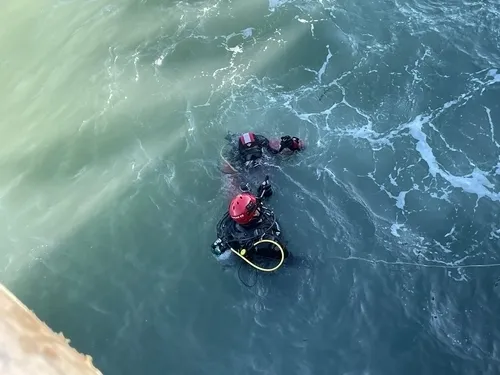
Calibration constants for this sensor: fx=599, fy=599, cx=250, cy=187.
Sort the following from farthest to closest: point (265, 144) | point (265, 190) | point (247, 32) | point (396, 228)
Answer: point (247, 32), point (265, 144), point (265, 190), point (396, 228)

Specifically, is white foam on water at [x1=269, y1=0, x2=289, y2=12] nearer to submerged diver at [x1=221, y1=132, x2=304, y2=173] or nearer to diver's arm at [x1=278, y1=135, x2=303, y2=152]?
submerged diver at [x1=221, y1=132, x2=304, y2=173]

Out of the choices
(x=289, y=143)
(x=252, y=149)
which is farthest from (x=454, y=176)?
(x=252, y=149)

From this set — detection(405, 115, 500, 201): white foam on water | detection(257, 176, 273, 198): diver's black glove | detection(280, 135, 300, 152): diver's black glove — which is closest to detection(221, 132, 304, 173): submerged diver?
detection(280, 135, 300, 152): diver's black glove

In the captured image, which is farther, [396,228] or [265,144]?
[265,144]

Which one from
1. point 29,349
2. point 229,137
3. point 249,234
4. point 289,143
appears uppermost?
point 29,349

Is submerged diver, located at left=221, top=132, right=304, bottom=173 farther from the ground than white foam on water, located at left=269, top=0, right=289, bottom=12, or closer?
closer

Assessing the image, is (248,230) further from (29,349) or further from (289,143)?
(29,349)
